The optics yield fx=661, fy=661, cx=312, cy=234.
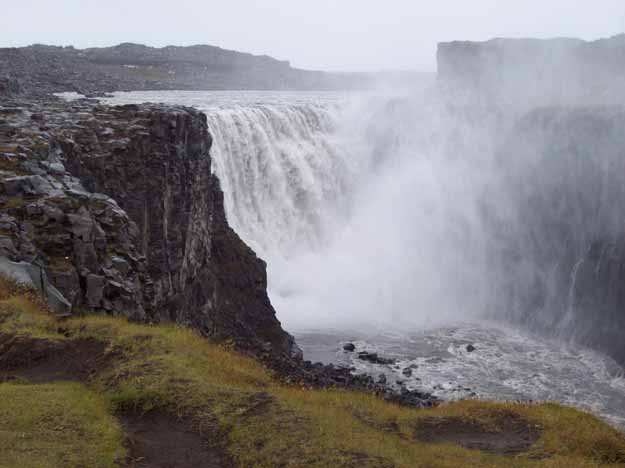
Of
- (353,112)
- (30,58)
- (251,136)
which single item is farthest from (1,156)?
(30,58)

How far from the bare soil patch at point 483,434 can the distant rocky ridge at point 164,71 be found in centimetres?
7747

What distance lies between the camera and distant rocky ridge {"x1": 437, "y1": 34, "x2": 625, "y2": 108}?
65125 mm

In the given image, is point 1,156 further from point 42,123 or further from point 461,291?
point 461,291

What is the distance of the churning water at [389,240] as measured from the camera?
37938 millimetres

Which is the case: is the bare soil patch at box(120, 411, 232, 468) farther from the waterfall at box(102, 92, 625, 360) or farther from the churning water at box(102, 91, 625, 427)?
the waterfall at box(102, 92, 625, 360)

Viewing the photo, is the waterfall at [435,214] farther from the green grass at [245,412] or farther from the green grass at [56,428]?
the green grass at [56,428]

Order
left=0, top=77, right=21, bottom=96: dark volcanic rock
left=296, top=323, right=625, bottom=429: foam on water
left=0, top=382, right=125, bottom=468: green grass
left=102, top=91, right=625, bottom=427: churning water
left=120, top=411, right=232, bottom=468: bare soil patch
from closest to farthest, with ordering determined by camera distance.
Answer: left=0, top=382, right=125, bottom=468: green grass, left=120, top=411, right=232, bottom=468: bare soil patch, left=296, top=323, right=625, bottom=429: foam on water, left=102, top=91, right=625, bottom=427: churning water, left=0, top=77, right=21, bottom=96: dark volcanic rock

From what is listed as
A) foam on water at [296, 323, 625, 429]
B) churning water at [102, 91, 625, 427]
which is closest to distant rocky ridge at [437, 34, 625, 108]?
churning water at [102, 91, 625, 427]

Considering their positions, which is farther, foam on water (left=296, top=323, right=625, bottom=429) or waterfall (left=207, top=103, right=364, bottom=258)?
waterfall (left=207, top=103, right=364, bottom=258)

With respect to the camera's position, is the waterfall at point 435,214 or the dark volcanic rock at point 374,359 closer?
the dark volcanic rock at point 374,359

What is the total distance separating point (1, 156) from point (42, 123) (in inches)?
222

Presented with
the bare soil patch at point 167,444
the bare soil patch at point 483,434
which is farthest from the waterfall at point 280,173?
the bare soil patch at point 167,444

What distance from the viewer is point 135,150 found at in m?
28.5

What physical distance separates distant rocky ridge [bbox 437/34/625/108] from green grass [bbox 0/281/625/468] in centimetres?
4891
